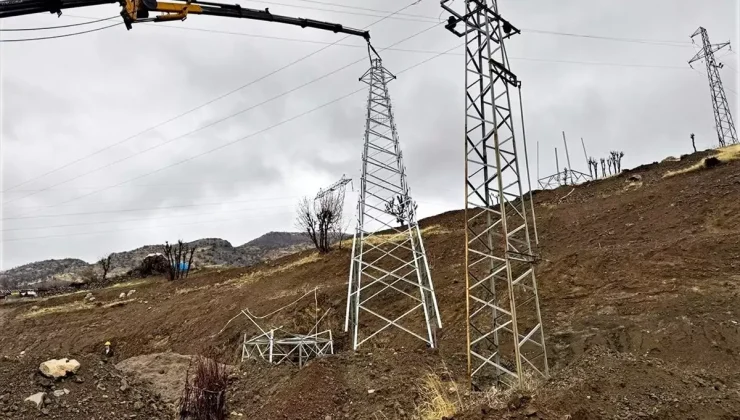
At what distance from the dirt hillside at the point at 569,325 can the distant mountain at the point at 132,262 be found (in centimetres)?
2291

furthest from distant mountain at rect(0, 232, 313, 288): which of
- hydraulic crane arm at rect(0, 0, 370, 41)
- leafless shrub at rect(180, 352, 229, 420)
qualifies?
leafless shrub at rect(180, 352, 229, 420)

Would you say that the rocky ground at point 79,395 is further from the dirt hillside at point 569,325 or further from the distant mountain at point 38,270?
the distant mountain at point 38,270

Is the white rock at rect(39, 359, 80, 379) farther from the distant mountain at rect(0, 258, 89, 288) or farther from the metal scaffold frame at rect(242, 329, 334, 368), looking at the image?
the distant mountain at rect(0, 258, 89, 288)

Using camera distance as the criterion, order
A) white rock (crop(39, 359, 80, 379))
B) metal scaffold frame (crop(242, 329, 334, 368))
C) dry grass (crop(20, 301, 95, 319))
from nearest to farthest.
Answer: white rock (crop(39, 359, 80, 379)) → metal scaffold frame (crop(242, 329, 334, 368)) → dry grass (crop(20, 301, 95, 319))

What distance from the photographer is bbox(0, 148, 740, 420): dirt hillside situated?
791cm

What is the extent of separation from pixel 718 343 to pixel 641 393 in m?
3.01

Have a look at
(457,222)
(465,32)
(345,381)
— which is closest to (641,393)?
(345,381)

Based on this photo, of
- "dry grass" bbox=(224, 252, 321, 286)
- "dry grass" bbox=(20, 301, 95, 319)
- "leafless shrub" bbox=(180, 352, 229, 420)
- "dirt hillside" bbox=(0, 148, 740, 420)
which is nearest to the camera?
"dirt hillside" bbox=(0, 148, 740, 420)

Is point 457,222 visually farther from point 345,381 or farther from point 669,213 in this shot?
point 345,381

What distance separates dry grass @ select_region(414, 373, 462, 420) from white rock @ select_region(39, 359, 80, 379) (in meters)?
8.33

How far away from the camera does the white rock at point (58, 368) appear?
11086 mm

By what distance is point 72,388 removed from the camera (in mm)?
10953

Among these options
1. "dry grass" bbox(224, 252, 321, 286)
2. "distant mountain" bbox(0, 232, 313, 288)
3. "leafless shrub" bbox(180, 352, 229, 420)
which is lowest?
"leafless shrub" bbox(180, 352, 229, 420)

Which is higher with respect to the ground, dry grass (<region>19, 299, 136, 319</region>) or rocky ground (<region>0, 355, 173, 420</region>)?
dry grass (<region>19, 299, 136, 319</region>)
